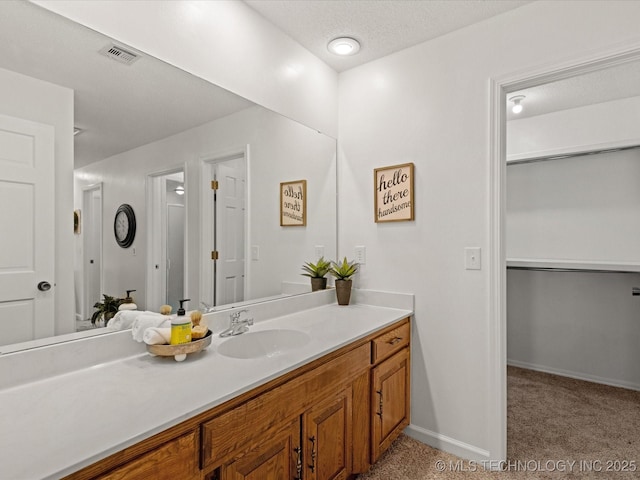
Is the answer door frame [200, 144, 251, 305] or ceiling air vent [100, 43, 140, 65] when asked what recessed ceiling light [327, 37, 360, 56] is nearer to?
door frame [200, 144, 251, 305]

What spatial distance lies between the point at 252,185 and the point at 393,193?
2.80ft

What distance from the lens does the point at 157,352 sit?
1.26 metres

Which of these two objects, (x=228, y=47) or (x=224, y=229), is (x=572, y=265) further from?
(x=228, y=47)

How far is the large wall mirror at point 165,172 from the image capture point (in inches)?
49.6

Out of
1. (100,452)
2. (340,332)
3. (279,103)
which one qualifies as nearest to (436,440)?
(340,332)

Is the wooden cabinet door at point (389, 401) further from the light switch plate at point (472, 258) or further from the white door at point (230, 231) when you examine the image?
the white door at point (230, 231)

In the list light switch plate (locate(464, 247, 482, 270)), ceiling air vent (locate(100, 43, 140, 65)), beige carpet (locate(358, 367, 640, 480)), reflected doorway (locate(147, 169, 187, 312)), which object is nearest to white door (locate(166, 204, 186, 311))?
reflected doorway (locate(147, 169, 187, 312))

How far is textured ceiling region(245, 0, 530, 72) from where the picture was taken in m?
1.81

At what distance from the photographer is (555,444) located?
2096 millimetres

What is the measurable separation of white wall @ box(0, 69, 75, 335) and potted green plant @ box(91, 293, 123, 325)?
0.27ft

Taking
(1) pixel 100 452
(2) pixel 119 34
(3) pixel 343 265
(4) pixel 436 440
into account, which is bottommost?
(4) pixel 436 440

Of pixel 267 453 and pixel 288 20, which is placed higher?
pixel 288 20

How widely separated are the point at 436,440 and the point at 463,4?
2.34 metres

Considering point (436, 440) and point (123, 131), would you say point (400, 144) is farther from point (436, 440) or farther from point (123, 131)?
point (436, 440)
